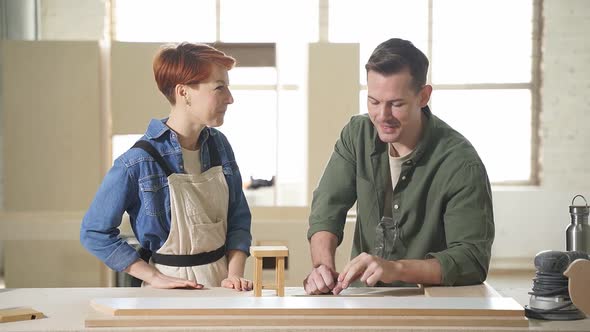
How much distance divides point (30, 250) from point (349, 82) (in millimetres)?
2634

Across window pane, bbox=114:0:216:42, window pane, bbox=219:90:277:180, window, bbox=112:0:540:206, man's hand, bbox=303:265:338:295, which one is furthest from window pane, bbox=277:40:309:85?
man's hand, bbox=303:265:338:295

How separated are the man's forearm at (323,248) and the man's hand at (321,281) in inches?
4.0

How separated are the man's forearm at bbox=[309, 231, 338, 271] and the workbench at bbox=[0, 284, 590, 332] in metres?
0.15

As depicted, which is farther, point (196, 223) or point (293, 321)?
point (196, 223)

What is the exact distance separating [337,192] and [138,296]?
0.82m

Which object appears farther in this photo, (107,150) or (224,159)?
(107,150)

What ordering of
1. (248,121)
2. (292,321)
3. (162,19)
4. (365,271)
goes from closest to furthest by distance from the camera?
(292,321) < (365,271) < (248,121) < (162,19)

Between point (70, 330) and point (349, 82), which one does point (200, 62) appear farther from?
point (349, 82)

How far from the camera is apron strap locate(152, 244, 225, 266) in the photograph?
111 inches

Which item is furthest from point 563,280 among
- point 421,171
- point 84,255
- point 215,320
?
point 84,255

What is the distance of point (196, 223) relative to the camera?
284cm

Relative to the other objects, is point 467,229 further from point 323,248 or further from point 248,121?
point 248,121

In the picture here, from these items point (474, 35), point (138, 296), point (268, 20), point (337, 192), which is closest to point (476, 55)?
point (474, 35)

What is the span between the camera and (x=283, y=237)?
6234 mm
